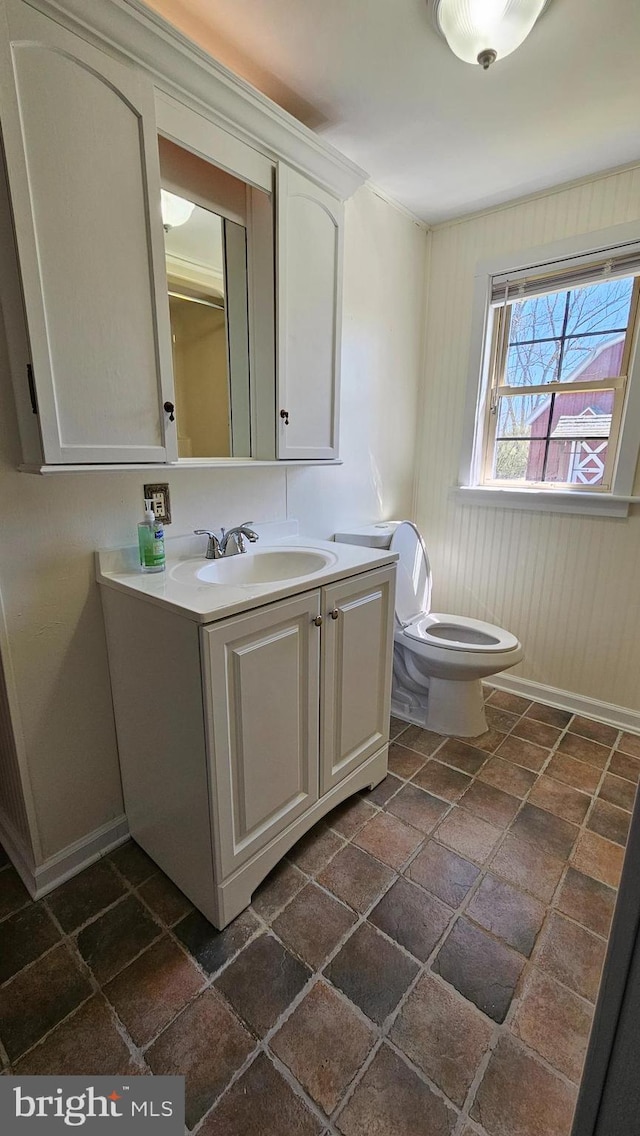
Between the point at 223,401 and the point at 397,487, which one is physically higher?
the point at 223,401

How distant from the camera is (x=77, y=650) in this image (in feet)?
4.31

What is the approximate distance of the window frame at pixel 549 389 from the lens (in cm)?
192

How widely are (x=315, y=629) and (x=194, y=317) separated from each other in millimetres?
1016

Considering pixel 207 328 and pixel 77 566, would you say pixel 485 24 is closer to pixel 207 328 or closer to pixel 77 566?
pixel 207 328

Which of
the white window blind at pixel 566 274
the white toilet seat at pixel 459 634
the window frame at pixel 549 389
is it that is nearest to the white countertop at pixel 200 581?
the white toilet seat at pixel 459 634

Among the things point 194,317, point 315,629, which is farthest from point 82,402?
point 315,629

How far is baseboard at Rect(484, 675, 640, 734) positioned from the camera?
7.00 feet

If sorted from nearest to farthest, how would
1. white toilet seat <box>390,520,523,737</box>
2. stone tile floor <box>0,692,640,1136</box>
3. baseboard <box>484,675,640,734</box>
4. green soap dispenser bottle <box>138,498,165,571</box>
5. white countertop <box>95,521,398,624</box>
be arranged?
stone tile floor <box>0,692,640,1136</box> → white countertop <box>95,521,398,624</box> → green soap dispenser bottle <box>138,498,165,571</box> → white toilet seat <box>390,520,523,737</box> → baseboard <box>484,675,640,734</box>

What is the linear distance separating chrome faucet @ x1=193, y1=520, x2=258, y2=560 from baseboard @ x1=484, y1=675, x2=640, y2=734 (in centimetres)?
165

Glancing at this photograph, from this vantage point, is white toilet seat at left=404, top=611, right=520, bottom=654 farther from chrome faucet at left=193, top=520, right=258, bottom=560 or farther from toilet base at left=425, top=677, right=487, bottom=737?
chrome faucet at left=193, top=520, right=258, bottom=560

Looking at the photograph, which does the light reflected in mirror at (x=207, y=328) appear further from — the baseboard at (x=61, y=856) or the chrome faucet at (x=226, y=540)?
the baseboard at (x=61, y=856)

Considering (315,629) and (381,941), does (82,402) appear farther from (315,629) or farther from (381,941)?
(381,941)

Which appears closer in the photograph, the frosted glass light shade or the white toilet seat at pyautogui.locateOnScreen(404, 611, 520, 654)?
the frosted glass light shade

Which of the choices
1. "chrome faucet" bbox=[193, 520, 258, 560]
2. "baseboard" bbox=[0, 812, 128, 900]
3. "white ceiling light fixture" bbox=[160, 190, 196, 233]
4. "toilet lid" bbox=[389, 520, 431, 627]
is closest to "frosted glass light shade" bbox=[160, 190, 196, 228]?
"white ceiling light fixture" bbox=[160, 190, 196, 233]
